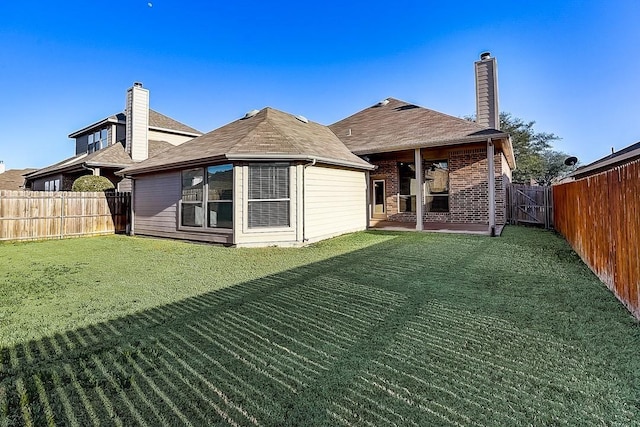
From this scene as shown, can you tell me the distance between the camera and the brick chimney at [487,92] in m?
11.1

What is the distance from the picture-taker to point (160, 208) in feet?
33.6

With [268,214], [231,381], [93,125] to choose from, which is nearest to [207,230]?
[268,214]

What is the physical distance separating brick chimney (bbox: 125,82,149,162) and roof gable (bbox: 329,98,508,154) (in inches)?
363

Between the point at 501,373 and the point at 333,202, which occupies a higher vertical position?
the point at 333,202

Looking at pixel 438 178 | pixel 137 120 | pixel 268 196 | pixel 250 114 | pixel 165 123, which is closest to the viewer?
pixel 268 196

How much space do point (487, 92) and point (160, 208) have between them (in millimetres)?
11855

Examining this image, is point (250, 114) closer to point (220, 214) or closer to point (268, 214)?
point (220, 214)

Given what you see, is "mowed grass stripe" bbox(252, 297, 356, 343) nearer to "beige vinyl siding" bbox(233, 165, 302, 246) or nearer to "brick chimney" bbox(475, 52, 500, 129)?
"beige vinyl siding" bbox(233, 165, 302, 246)

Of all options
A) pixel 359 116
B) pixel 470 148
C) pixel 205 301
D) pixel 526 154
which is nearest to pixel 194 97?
pixel 359 116

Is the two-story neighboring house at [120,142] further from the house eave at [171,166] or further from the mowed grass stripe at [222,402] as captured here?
the mowed grass stripe at [222,402]

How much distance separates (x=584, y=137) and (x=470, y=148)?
103ft

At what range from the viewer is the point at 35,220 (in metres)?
10.5

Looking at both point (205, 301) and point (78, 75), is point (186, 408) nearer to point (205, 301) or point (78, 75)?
point (205, 301)

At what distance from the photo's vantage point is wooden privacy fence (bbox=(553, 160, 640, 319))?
3.32m
